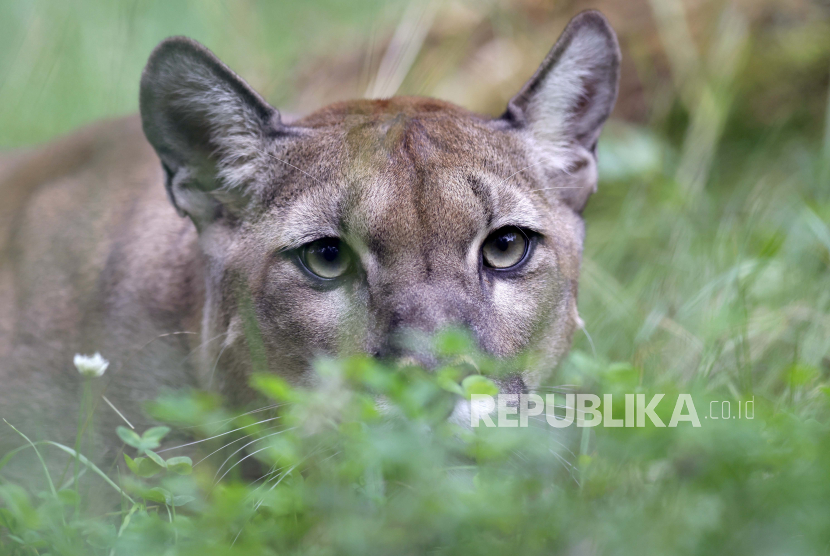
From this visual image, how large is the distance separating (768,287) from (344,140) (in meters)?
2.70

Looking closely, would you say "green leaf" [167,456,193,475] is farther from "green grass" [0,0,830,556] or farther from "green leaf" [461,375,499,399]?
"green leaf" [461,375,499,399]

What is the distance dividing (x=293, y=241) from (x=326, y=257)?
155 mm

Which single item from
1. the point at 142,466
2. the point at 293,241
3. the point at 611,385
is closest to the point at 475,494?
the point at 611,385

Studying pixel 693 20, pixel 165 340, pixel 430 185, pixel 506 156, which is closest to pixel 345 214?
pixel 430 185

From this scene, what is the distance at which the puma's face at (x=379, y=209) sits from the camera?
2758mm

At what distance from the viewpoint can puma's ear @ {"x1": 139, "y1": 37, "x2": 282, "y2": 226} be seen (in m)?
3.13

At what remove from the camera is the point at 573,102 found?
141 inches

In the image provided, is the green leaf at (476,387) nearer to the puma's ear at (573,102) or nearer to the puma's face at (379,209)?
the puma's face at (379,209)

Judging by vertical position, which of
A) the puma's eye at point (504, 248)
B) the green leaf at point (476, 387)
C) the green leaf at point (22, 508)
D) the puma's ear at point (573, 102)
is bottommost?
the green leaf at point (22, 508)

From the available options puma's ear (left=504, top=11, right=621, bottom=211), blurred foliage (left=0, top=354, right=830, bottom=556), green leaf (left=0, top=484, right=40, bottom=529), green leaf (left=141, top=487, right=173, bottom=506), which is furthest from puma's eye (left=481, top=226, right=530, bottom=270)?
green leaf (left=0, top=484, right=40, bottom=529)

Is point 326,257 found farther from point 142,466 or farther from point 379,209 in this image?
point 142,466

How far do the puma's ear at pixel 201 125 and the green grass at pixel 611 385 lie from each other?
95 centimetres

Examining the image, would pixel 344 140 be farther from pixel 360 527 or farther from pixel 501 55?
pixel 501 55

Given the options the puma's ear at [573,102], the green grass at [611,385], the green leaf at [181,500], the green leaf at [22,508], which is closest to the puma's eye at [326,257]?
the green grass at [611,385]
